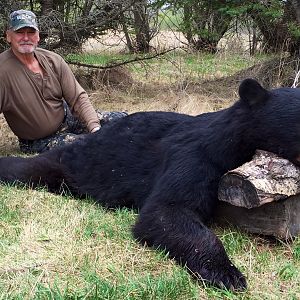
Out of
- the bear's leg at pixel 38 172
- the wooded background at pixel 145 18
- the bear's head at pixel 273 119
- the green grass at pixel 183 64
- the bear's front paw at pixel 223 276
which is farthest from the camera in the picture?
the green grass at pixel 183 64

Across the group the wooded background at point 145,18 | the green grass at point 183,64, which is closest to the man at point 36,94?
the wooded background at point 145,18

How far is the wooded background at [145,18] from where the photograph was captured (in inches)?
303

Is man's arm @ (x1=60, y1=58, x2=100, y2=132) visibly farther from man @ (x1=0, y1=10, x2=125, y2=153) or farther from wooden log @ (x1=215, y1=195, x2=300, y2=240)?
wooden log @ (x1=215, y1=195, x2=300, y2=240)

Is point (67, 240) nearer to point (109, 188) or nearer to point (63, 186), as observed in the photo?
point (109, 188)

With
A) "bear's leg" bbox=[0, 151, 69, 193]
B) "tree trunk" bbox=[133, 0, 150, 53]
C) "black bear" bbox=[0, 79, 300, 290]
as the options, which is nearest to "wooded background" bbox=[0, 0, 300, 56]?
"tree trunk" bbox=[133, 0, 150, 53]

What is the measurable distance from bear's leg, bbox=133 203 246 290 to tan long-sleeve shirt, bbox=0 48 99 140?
103 inches

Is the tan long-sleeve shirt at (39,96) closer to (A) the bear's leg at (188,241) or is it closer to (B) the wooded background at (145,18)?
(B) the wooded background at (145,18)

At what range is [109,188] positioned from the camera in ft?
13.4

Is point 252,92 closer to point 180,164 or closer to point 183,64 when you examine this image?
point 180,164

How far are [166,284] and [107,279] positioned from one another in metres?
0.31

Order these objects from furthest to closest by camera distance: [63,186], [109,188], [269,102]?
[63,186] → [109,188] → [269,102]

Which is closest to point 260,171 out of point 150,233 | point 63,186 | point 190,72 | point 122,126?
point 150,233

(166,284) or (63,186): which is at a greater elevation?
(166,284)

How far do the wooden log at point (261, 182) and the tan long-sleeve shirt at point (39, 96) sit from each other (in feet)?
8.99
